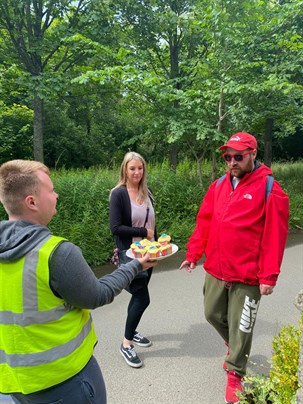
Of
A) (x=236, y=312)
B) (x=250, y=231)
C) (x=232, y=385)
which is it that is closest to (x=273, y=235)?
(x=250, y=231)

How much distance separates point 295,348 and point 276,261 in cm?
54

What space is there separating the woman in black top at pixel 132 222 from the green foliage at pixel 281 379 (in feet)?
3.64

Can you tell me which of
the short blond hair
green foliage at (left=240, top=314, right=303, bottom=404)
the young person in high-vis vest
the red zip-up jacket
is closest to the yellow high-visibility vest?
the young person in high-vis vest

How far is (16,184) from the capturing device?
131 cm

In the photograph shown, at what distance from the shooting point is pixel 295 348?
82.1 inches

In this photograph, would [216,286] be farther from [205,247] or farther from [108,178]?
[108,178]

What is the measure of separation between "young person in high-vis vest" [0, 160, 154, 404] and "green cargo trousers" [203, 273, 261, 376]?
134 cm

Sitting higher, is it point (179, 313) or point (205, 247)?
point (205, 247)

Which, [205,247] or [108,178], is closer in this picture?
[205,247]

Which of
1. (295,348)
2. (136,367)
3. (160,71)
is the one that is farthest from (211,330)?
(160,71)

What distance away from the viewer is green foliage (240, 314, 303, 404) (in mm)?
1874

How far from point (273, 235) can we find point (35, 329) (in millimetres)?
1632

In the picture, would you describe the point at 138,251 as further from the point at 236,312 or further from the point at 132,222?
the point at 236,312

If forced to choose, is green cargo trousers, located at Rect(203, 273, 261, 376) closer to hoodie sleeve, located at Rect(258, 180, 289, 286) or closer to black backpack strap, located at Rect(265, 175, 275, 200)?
hoodie sleeve, located at Rect(258, 180, 289, 286)
